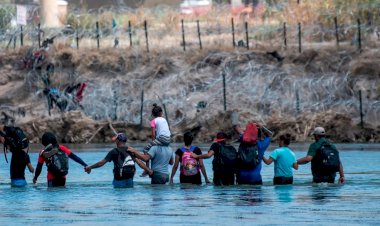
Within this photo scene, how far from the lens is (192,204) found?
25.3 metres

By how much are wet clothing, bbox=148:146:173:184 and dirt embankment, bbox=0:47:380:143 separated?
20753mm

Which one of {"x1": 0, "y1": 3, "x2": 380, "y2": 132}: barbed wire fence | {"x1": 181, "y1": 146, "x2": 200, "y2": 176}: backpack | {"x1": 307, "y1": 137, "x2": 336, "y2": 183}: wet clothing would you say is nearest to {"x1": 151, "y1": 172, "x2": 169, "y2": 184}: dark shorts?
{"x1": 181, "y1": 146, "x2": 200, "y2": 176}: backpack

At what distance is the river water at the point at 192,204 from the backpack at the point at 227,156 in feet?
1.56

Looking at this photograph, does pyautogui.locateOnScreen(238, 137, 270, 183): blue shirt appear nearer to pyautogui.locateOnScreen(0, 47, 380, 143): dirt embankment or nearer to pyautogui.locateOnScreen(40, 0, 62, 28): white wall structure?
pyautogui.locateOnScreen(0, 47, 380, 143): dirt embankment

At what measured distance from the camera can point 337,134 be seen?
49.8 meters

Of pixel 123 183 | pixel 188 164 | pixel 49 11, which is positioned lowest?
pixel 123 183

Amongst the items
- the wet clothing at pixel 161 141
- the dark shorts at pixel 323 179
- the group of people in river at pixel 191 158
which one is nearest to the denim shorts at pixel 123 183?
the group of people in river at pixel 191 158

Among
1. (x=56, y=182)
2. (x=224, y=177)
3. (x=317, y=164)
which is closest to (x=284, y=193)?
(x=317, y=164)

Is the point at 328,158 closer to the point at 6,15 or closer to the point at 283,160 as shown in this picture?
the point at 283,160

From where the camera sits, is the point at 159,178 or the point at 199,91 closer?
the point at 159,178

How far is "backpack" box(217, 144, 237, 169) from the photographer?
1118 inches

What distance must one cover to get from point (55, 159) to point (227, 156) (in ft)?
10.2

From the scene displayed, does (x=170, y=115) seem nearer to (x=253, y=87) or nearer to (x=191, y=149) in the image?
(x=253, y=87)

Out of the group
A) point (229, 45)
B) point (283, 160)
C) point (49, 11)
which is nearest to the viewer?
point (283, 160)
